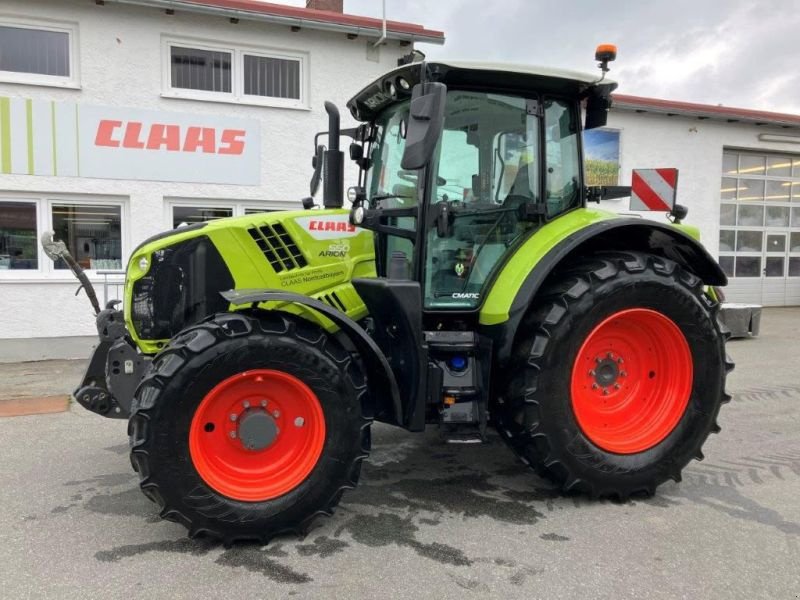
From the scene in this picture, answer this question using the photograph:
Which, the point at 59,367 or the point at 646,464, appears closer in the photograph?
the point at 646,464

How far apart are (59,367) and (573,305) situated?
22.9 feet

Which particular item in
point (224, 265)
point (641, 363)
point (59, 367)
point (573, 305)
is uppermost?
point (224, 265)

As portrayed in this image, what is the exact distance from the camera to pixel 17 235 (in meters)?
8.65

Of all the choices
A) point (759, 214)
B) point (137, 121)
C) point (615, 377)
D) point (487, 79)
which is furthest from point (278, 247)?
point (759, 214)

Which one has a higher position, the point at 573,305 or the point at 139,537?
the point at 573,305

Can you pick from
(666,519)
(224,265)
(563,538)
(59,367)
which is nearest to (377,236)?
(224,265)

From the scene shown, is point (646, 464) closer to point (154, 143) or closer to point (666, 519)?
point (666, 519)

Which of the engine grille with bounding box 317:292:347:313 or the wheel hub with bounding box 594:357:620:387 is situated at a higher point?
the engine grille with bounding box 317:292:347:313

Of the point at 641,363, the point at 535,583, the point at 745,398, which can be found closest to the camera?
the point at 535,583

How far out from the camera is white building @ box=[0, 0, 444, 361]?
844 centimetres

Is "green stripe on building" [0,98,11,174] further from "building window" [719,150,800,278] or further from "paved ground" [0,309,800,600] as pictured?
"building window" [719,150,800,278]

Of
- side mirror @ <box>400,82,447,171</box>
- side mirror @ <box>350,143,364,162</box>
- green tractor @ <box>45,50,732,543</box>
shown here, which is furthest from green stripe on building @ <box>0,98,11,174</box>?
side mirror @ <box>400,82,447,171</box>

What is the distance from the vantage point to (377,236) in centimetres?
365

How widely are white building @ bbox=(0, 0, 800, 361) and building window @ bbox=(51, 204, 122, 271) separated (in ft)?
0.05
